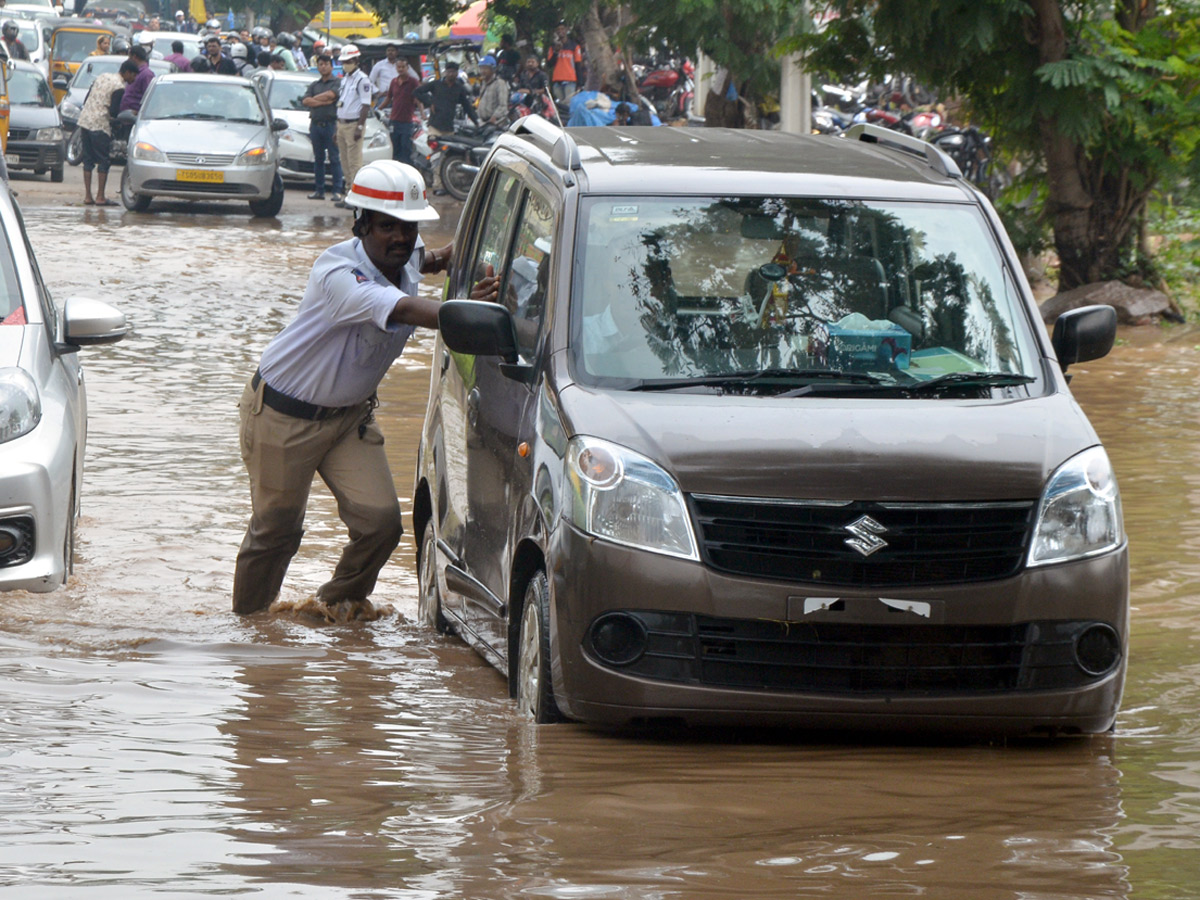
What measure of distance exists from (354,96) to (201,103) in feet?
7.20

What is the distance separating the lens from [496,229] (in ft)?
22.1

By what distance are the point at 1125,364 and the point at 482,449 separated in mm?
9386

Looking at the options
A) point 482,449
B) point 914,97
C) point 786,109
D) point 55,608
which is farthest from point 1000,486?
point 914,97

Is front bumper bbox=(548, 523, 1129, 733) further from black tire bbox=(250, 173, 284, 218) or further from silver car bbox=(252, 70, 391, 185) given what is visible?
silver car bbox=(252, 70, 391, 185)

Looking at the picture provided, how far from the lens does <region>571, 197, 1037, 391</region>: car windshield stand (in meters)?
5.52

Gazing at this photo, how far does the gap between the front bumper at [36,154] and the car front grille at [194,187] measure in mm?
4642

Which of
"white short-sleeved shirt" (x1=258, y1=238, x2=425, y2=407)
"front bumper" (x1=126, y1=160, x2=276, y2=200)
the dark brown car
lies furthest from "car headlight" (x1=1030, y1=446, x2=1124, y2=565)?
"front bumper" (x1=126, y1=160, x2=276, y2=200)

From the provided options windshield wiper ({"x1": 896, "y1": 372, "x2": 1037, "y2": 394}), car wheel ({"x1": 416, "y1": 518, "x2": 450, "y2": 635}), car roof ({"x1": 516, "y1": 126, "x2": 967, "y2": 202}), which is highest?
car roof ({"x1": 516, "y1": 126, "x2": 967, "y2": 202})

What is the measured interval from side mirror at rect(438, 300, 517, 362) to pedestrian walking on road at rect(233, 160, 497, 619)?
654mm

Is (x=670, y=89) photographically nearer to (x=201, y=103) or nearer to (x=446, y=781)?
(x=201, y=103)

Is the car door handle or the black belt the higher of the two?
the car door handle

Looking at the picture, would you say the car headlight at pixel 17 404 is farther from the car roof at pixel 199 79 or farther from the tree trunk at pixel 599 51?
the tree trunk at pixel 599 51

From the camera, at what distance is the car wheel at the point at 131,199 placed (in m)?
24.5

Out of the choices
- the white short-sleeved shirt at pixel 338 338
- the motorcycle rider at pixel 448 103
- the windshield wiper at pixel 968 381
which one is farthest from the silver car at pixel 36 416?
the motorcycle rider at pixel 448 103
